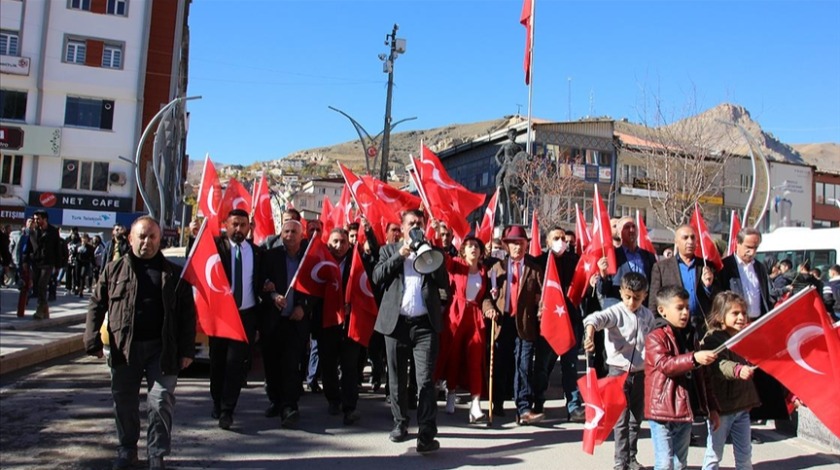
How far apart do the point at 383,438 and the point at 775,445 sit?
3644mm

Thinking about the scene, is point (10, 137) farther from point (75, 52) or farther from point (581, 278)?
point (581, 278)

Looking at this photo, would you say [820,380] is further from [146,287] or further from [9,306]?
[9,306]

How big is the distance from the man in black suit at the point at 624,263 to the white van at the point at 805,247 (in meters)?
10.6

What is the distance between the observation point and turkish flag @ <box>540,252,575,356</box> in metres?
7.05

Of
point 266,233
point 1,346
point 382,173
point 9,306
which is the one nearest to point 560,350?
point 266,233

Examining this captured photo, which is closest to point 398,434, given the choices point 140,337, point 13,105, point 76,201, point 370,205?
point 140,337

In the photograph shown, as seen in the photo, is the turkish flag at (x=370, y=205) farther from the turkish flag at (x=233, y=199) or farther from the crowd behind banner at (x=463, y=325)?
the turkish flag at (x=233, y=199)

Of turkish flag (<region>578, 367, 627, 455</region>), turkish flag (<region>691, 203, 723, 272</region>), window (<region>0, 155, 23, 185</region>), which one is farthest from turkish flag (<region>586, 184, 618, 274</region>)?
window (<region>0, 155, 23, 185</region>)

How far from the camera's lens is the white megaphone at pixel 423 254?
235 inches

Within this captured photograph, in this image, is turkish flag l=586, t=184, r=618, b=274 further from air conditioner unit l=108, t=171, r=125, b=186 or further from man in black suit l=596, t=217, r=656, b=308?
air conditioner unit l=108, t=171, r=125, b=186

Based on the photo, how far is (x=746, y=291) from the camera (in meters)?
6.89

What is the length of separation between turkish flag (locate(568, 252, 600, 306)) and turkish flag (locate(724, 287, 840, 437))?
3573mm

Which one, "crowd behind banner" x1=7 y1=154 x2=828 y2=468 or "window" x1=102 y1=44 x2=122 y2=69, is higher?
"window" x1=102 y1=44 x2=122 y2=69

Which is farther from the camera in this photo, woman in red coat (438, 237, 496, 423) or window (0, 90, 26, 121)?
window (0, 90, 26, 121)
